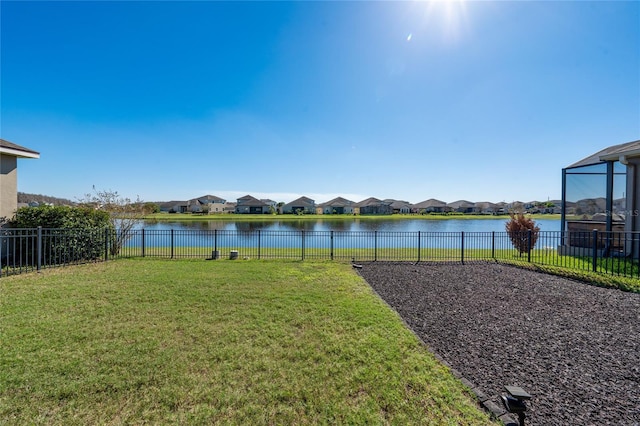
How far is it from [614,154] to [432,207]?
77.9 metres

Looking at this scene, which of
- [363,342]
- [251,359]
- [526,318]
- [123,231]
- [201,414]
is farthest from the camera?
[123,231]

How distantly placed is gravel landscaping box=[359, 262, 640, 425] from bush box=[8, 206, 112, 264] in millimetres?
10390

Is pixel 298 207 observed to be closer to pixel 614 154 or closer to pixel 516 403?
pixel 614 154

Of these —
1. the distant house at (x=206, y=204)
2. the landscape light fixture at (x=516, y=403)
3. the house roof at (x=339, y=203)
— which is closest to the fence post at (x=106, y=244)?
the landscape light fixture at (x=516, y=403)

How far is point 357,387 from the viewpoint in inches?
115

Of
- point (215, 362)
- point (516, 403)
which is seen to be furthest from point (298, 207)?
point (516, 403)

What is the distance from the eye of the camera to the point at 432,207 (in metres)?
84.1

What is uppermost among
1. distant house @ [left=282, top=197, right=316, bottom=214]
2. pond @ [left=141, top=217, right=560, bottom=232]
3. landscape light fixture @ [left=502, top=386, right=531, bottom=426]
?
distant house @ [left=282, top=197, right=316, bottom=214]

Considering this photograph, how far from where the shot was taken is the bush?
914 centimetres

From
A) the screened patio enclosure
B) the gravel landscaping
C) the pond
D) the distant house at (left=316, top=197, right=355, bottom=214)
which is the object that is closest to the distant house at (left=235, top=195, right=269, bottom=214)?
the distant house at (left=316, top=197, right=355, bottom=214)

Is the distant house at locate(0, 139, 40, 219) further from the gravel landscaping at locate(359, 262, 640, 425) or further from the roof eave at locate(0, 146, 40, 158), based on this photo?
the gravel landscaping at locate(359, 262, 640, 425)

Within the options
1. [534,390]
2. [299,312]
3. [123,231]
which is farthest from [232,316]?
[123,231]

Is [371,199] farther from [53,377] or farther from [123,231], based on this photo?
[53,377]

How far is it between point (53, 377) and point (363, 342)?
3.74 metres
